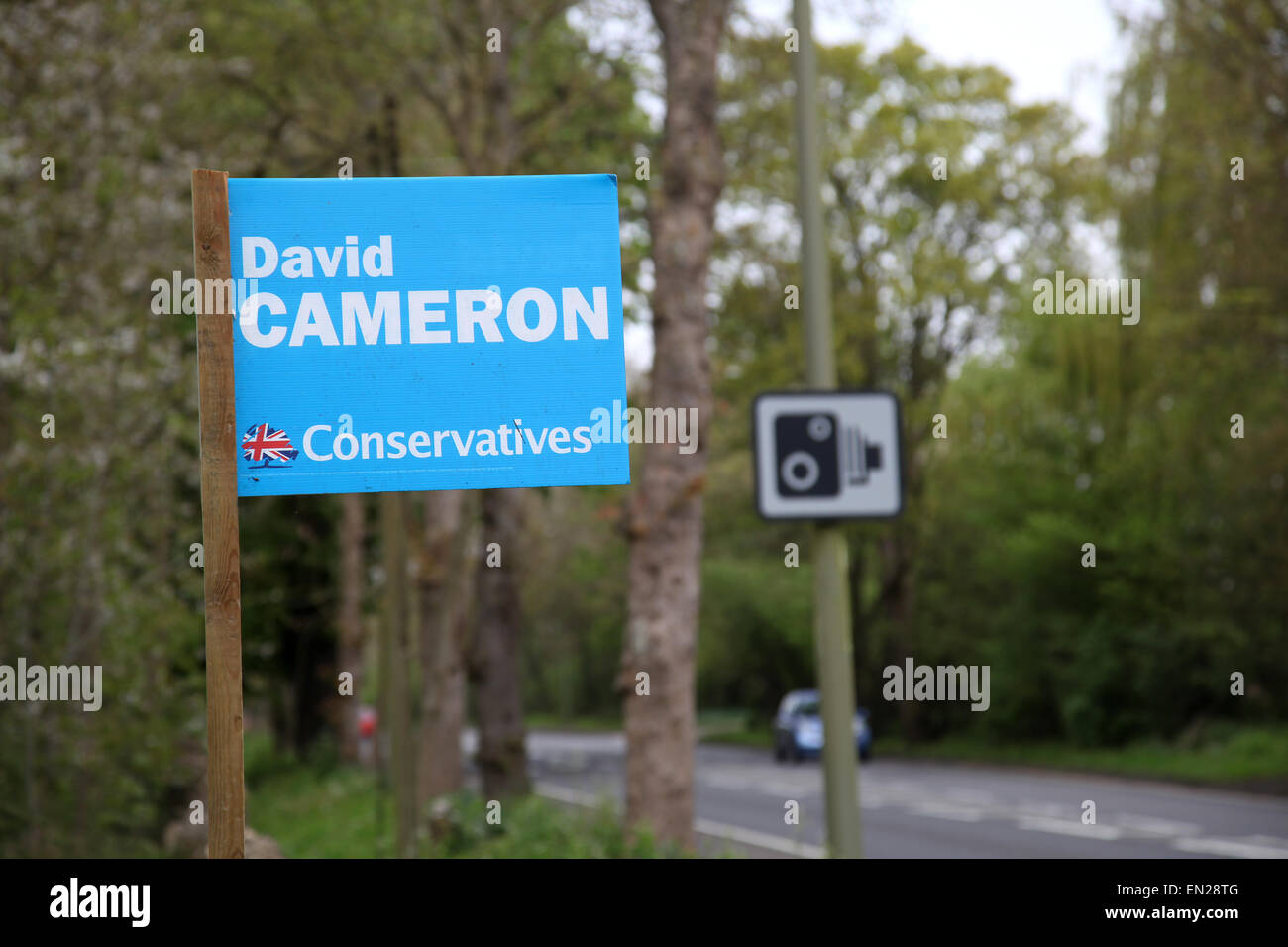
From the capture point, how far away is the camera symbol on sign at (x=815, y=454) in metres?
6.77

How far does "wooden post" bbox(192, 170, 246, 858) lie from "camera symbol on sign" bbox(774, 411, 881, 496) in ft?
11.7

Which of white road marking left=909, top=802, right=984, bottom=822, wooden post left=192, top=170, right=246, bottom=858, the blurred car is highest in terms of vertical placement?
wooden post left=192, top=170, right=246, bottom=858

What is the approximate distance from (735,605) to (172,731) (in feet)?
113

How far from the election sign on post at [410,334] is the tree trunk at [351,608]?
1759cm

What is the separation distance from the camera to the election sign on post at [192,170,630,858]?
362 cm

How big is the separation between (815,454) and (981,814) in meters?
13.0

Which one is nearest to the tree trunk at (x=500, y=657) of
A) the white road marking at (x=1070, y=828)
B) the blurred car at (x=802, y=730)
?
the white road marking at (x=1070, y=828)

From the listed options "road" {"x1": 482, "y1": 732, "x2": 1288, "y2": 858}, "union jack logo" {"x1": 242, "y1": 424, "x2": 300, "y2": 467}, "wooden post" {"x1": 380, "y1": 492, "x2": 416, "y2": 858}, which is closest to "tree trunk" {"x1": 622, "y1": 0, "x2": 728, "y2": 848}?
"road" {"x1": 482, "y1": 732, "x2": 1288, "y2": 858}

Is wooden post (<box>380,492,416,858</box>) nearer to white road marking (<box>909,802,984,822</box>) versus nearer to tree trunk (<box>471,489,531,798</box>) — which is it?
tree trunk (<box>471,489,531,798</box>)

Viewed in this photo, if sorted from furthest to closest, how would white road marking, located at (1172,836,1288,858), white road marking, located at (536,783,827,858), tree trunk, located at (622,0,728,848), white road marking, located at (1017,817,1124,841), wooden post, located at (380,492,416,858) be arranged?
white road marking, located at (1017,817,1124,841) < white road marking, located at (536,783,827,858) < white road marking, located at (1172,836,1288,858) < wooden post, located at (380,492,416,858) < tree trunk, located at (622,0,728,848)

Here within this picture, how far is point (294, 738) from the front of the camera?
30109 mm

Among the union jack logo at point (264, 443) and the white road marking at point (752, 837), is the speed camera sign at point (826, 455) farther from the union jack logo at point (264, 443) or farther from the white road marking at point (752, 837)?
the white road marking at point (752, 837)

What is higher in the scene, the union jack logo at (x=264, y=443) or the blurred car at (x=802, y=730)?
the union jack logo at (x=264, y=443)

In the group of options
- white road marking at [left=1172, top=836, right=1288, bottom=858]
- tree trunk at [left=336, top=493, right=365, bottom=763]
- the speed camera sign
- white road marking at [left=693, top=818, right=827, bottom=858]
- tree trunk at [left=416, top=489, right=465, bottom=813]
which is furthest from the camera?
tree trunk at [left=336, top=493, right=365, bottom=763]
